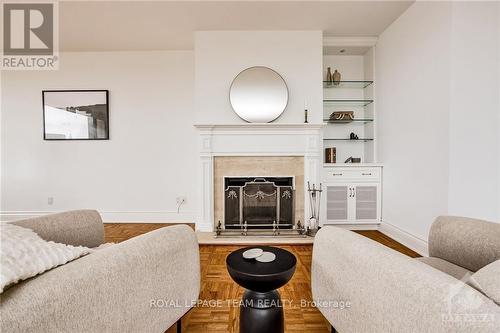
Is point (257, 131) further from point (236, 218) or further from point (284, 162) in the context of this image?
point (236, 218)

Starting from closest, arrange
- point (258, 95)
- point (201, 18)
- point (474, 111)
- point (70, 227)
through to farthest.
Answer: point (70, 227), point (474, 111), point (201, 18), point (258, 95)

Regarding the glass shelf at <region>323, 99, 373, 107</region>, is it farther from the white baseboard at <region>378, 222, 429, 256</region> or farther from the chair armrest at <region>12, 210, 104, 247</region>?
the chair armrest at <region>12, 210, 104, 247</region>

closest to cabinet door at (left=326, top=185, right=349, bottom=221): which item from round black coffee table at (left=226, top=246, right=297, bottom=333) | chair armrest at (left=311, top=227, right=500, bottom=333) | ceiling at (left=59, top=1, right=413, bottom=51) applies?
ceiling at (left=59, top=1, right=413, bottom=51)

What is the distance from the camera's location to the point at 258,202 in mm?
3078

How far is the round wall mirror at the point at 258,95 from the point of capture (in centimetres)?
305

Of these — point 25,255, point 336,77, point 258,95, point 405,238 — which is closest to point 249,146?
point 258,95

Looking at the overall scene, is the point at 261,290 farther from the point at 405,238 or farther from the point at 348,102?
the point at 348,102

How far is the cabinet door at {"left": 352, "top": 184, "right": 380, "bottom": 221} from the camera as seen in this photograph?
10.5 ft

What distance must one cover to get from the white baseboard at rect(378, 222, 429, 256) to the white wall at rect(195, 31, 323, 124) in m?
1.58

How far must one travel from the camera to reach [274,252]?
1212 millimetres

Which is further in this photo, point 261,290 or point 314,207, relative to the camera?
point 314,207

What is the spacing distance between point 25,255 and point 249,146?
2.57 metres

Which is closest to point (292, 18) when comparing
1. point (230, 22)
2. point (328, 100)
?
point (230, 22)

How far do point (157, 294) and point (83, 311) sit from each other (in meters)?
0.32
